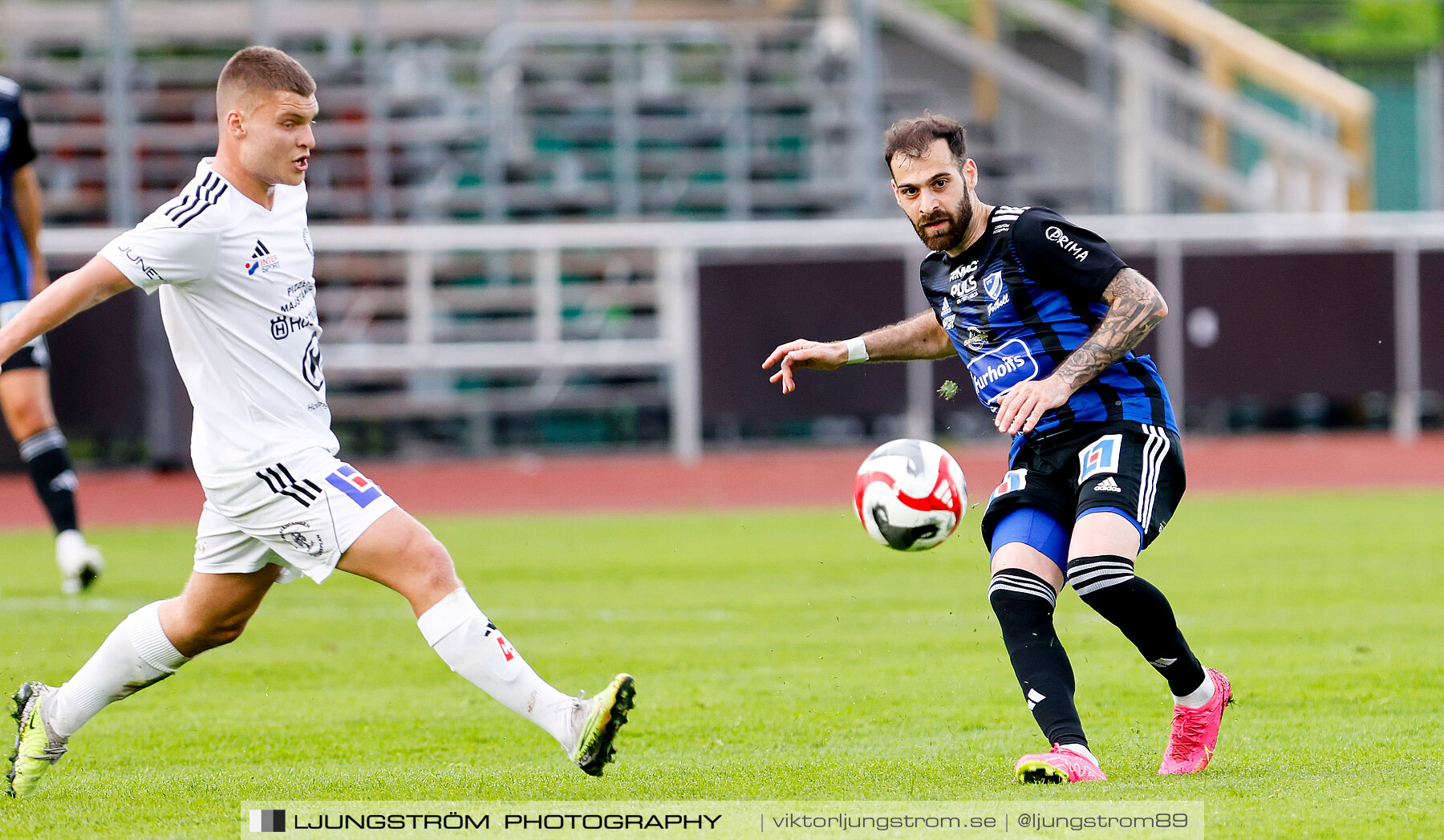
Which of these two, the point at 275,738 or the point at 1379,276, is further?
the point at 1379,276

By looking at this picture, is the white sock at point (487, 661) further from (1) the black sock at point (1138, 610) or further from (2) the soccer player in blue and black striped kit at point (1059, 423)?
(1) the black sock at point (1138, 610)

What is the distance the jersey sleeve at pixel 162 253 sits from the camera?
4281mm

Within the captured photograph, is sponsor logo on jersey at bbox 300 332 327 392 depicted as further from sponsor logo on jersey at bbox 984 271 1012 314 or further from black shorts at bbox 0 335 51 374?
black shorts at bbox 0 335 51 374

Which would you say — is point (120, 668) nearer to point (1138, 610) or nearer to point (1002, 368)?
point (1002, 368)

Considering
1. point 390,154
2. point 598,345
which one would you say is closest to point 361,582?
point 598,345

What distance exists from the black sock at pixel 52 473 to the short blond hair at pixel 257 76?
4.62 meters

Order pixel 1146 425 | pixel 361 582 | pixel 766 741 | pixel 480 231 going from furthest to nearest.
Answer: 1. pixel 480 231
2. pixel 361 582
3. pixel 766 741
4. pixel 1146 425

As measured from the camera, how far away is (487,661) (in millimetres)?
4480

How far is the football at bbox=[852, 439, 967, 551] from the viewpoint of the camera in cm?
509

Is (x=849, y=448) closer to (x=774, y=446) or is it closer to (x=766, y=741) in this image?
(x=774, y=446)

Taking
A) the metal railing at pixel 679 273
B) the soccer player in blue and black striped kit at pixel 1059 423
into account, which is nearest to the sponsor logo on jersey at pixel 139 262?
the soccer player in blue and black striped kit at pixel 1059 423

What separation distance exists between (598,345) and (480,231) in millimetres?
1881

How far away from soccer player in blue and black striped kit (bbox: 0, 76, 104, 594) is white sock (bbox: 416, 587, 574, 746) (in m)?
4.57

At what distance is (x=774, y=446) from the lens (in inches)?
795
